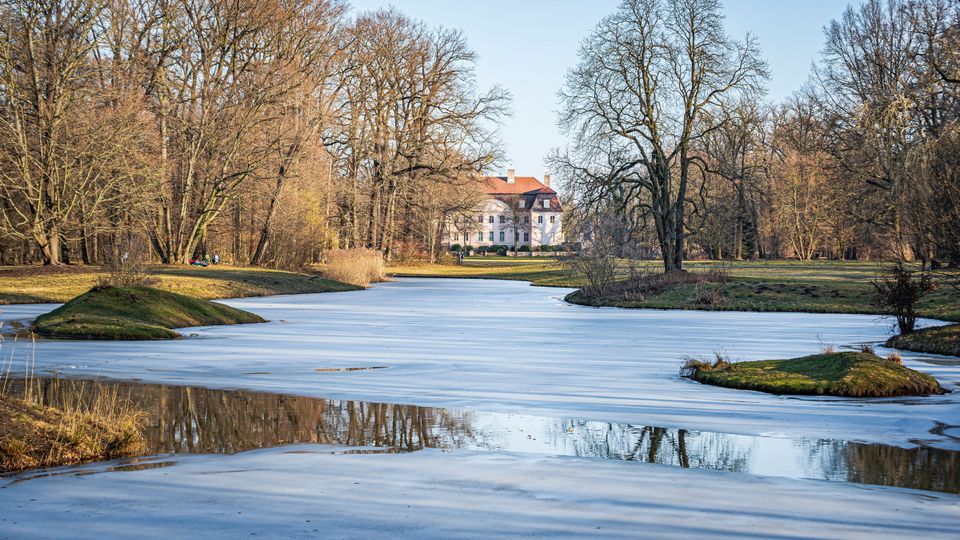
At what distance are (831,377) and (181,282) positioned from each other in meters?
27.6

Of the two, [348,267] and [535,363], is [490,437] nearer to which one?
[535,363]

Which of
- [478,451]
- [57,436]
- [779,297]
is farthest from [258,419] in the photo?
[779,297]

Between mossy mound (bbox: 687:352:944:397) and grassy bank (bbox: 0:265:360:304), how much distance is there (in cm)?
2207

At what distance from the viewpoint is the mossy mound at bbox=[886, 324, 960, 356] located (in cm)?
1822

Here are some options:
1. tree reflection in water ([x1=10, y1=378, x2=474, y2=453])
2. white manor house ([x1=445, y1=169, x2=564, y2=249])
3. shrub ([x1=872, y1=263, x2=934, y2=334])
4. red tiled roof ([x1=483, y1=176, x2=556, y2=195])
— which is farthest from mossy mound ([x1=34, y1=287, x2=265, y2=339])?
red tiled roof ([x1=483, y1=176, x2=556, y2=195])

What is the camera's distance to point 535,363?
16516 millimetres

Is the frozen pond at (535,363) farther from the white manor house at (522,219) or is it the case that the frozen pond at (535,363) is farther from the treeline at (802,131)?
the white manor house at (522,219)

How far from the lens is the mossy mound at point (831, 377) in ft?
42.3

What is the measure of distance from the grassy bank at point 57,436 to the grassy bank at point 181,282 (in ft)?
73.2

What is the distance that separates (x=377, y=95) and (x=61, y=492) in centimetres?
5858

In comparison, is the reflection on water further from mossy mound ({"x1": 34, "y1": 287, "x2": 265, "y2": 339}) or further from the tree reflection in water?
mossy mound ({"x1": 34, "y1": 287, "x2": 265, "y2": 339})

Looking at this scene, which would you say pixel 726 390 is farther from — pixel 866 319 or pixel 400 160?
pixel 400 160

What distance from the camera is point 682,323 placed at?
26.4 meters

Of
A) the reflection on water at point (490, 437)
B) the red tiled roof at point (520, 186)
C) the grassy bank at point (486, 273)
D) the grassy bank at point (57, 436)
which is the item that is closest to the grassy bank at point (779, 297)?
the grassy bank at point (486, 273)
